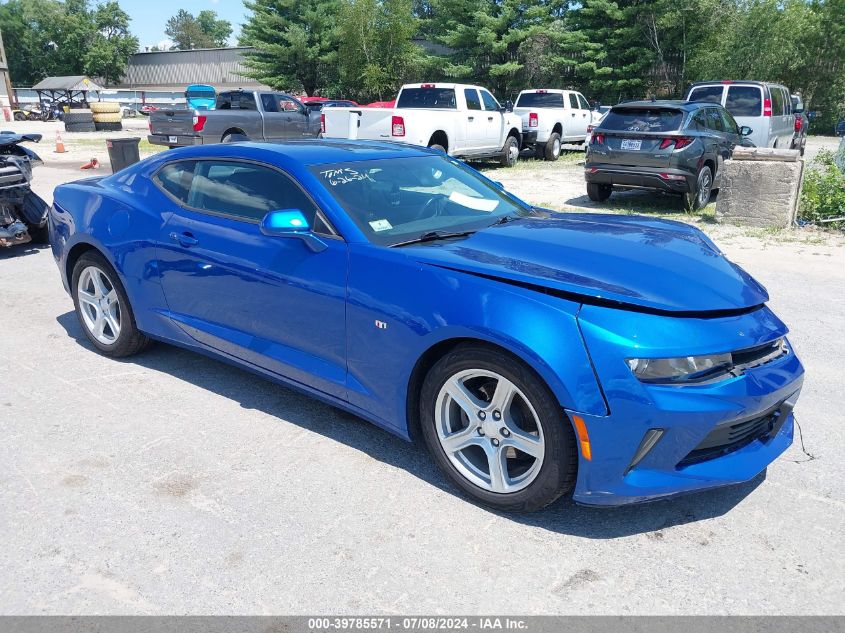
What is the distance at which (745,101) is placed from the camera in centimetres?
1429

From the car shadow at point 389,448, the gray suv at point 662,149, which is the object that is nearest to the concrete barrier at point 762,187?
the gray suv at point 662,149

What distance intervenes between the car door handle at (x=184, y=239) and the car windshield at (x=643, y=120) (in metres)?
8.33

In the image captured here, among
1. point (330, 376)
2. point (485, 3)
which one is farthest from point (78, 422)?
point (485, 3)

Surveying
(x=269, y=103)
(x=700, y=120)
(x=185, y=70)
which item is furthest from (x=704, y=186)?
(x=185, y=70)

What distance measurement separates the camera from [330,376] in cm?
358

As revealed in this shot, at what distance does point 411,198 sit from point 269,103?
638 inches

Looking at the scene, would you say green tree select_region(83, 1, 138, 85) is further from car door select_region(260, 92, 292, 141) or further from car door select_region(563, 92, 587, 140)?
car door select_region(563, 92, 587, 140)

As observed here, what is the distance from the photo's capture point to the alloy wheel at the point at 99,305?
4.94 metres

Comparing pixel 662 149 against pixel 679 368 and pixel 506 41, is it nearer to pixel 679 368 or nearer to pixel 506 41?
pixel 679 368

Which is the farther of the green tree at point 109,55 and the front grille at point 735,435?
the green tree at point 109,55

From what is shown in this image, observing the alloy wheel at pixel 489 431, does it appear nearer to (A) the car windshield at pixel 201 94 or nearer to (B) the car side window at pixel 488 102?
(B) the car side window at pixel 488 102

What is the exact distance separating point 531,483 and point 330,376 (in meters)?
1.21

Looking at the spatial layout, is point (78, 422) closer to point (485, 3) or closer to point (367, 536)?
point (367, 536)

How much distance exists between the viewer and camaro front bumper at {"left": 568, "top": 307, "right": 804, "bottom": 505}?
2.66 meters
